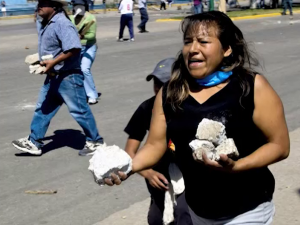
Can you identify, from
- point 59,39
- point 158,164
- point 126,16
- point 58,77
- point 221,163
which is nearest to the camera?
point 221,163

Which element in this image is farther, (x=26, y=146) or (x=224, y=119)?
(x=26, y=146)

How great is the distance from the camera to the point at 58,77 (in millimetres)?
6773

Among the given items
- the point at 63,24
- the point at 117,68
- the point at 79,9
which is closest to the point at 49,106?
the point at 63,24

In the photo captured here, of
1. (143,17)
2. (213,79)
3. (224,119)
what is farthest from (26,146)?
(143,17)

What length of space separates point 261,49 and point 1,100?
26.6 feet

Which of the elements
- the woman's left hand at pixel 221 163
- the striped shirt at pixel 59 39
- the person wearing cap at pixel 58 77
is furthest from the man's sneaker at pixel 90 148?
the woman's left hand at pixel 221 163

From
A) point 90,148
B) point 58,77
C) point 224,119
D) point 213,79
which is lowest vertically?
point 90,148

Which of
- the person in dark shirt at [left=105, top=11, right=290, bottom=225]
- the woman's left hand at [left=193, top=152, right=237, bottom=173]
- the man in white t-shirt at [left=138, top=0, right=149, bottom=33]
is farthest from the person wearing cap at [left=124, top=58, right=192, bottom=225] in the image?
the man in white t-shirt at [left=138, top=0, right=149, bottom=33]

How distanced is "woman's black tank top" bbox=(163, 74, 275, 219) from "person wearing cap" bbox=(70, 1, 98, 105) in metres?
6.72

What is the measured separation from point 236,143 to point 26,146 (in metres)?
4.52

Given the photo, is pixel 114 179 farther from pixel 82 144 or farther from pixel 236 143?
pixel 82 144

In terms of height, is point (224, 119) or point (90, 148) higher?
point (224, 119)

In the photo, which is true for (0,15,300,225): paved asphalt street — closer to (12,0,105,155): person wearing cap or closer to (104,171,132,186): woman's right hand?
(12,0,105,155): person wearing cap

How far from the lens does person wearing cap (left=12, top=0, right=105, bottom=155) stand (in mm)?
6543
